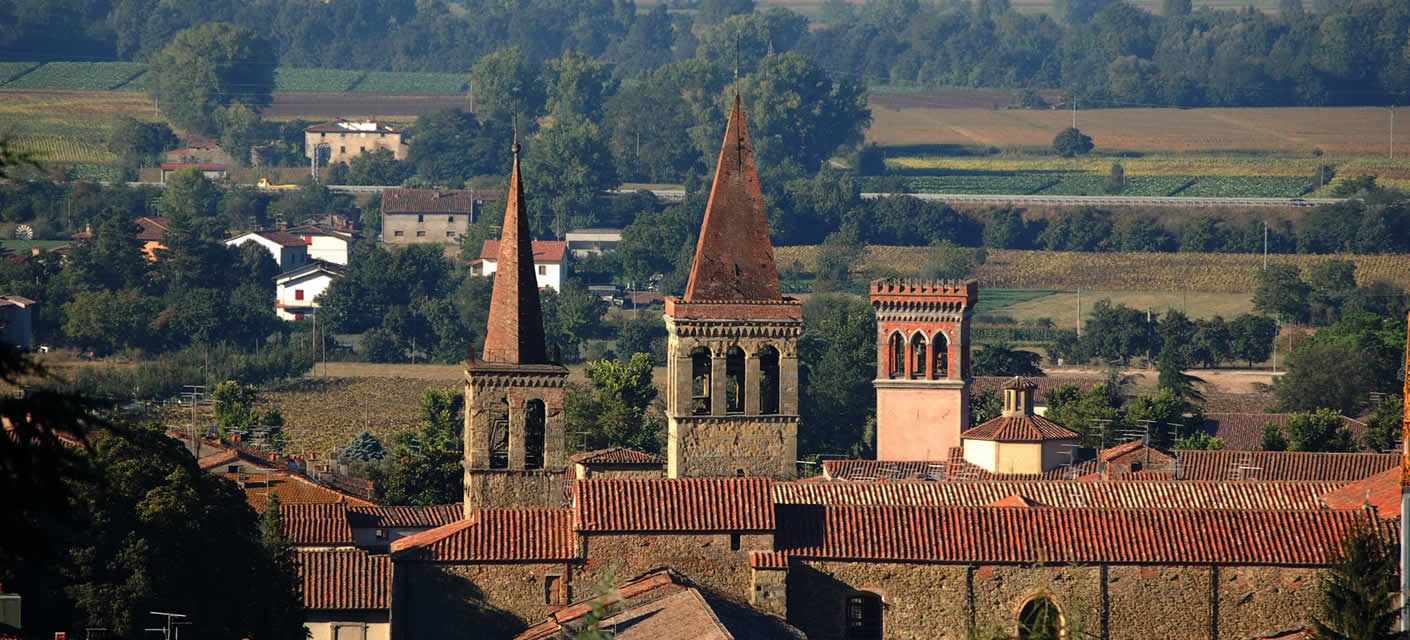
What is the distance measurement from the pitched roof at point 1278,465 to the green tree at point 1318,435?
895 centimetres

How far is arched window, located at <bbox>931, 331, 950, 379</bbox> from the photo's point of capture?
63750 millimetres

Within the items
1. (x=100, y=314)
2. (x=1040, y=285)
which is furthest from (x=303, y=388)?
(x=1040, y=285)

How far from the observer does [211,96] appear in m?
182

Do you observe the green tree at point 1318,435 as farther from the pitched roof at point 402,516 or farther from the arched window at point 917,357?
the pitched roof at point 402,516

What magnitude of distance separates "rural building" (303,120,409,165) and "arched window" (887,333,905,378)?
4392 inches

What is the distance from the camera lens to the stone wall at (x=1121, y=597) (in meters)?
37.9

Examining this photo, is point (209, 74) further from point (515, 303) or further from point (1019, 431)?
point (515, 303)

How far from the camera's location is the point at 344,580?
146ft

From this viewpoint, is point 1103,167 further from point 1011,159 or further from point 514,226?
point 514,226

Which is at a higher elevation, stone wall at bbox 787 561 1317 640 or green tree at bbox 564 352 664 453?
stone wall at bbox 787 561 1317 640

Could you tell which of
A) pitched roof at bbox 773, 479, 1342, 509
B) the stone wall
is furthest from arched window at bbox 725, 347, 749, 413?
the stone wall

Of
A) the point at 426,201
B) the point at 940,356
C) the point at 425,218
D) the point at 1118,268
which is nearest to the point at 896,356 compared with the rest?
the point at 940,356

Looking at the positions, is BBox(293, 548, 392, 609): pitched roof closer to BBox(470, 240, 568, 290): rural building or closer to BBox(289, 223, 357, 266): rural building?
BBox(470, 240, 568, 290): rural building

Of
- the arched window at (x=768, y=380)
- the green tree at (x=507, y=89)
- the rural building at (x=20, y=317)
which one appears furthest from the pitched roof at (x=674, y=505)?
the green tree at (x=507, y=89)
